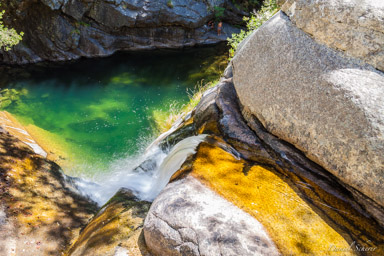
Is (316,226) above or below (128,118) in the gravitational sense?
above

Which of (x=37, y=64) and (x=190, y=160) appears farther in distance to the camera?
(x=37, y=64)

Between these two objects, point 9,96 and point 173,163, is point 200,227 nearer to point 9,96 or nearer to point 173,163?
point 173,163

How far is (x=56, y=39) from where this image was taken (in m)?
14.2

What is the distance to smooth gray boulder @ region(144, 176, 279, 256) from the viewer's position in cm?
289

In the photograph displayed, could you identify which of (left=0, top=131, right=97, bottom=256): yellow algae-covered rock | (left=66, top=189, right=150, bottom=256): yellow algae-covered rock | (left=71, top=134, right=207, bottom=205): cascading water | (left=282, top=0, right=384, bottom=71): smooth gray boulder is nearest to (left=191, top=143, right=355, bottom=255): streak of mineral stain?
(left=71, top=134, right=207, bottom=205): cascading water

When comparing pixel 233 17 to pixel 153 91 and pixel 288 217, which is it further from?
pixel 288 217

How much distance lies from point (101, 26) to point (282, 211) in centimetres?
1549

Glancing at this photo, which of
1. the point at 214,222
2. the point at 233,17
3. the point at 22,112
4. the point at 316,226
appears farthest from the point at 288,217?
the point at 233,17

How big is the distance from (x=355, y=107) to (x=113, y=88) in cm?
1074

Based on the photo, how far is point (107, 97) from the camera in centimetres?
1127

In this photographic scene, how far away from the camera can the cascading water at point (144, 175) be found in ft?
16.3

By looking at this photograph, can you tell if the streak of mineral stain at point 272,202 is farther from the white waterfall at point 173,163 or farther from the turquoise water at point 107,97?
the turquoise water at point 107,97

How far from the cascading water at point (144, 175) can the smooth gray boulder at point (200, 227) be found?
3.86 ft

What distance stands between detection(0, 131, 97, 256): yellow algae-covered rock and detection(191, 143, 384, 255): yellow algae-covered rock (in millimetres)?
2902
